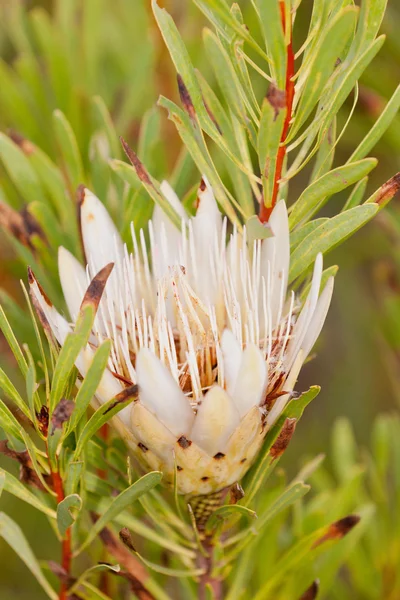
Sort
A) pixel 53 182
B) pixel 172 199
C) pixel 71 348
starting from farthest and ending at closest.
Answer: pixel 53 182 → pixel 172 199 → pixel 71 348

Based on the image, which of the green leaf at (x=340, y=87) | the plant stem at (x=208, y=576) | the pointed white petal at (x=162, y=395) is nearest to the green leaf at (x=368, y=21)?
the green leaf at (x=340, y=87)

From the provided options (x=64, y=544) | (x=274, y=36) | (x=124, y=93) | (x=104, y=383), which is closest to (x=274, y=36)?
(x=274, y=36)

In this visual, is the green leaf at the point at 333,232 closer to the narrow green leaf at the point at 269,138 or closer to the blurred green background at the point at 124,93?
the narrow green leaf at the point at 269,138

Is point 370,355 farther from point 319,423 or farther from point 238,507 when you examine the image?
point 238,507

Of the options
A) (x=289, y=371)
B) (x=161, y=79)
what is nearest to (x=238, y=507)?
(x=289, y=371)

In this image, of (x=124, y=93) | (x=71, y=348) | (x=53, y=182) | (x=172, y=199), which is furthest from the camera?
(x=124, y=93)

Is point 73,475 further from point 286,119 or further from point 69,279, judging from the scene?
point 286,119

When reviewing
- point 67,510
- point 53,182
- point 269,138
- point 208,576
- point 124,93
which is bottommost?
point 208,576
